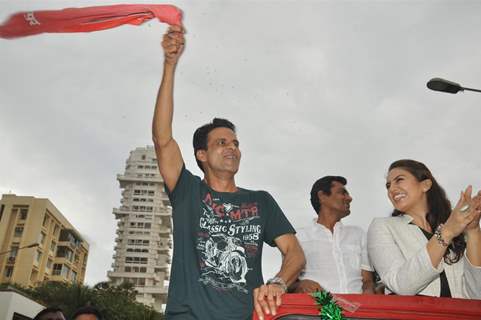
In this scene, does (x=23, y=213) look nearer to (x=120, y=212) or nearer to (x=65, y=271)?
(x=65, y=271)

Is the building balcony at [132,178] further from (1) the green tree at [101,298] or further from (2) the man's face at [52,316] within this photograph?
(2) the man's face at [52,316]

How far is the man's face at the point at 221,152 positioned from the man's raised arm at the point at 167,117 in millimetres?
322

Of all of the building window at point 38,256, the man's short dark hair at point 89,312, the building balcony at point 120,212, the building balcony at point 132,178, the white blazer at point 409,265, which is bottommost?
the white blazer at point 409,265

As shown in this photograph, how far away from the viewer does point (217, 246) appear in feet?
8.83

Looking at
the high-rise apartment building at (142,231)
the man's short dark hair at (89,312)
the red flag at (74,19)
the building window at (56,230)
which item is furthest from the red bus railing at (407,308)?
the high-rise apartment building at (142,231)

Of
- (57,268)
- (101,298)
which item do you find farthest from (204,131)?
(57,268)

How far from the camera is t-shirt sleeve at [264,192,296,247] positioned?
2.94 metres

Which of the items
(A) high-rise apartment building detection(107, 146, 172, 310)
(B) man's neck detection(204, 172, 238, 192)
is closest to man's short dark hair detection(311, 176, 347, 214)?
(B) man's neck detection(204, 172, 238, 192)

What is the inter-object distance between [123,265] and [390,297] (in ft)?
274

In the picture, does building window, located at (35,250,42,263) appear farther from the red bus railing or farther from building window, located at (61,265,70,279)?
the red bus railing

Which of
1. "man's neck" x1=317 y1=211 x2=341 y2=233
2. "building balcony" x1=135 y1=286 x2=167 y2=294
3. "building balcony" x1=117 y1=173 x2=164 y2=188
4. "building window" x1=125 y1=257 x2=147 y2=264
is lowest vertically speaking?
"man's neck" x1=317 y1=211 x2=341 y2=233

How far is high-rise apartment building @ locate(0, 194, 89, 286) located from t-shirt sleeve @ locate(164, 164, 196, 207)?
166 ft

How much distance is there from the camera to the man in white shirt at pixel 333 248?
3.88 m

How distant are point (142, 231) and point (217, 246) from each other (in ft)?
272
